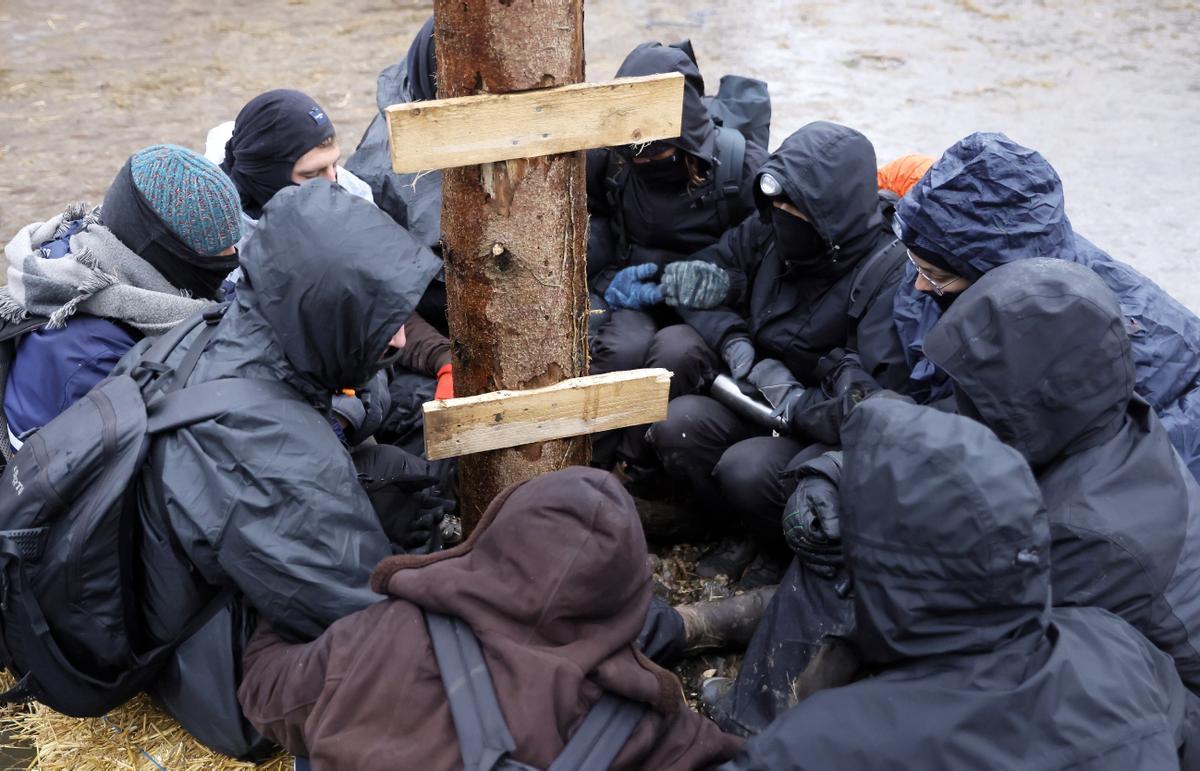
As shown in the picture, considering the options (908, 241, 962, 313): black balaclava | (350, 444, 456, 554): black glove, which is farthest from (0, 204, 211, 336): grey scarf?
(908, 241, 962, 313): black balaclava

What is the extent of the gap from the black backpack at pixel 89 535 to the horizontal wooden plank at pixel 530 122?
2.39 feet

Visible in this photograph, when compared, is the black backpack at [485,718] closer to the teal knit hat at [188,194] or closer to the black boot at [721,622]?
the black boot at [721,622]

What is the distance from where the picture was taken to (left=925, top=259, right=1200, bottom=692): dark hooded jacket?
2377 millimetres

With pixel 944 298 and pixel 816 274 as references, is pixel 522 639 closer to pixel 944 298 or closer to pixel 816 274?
pixel 944 298

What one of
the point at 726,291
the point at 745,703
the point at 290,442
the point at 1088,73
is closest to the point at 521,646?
the point at 290,442

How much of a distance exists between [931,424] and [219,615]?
6.08 feet

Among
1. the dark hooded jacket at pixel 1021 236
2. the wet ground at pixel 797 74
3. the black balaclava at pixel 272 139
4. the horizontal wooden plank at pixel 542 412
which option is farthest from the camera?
the wet ground at pixel 797 74

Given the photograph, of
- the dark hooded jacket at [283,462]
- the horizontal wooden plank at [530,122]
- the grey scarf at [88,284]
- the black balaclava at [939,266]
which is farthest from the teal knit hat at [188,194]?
the black balaclava at [939,266]

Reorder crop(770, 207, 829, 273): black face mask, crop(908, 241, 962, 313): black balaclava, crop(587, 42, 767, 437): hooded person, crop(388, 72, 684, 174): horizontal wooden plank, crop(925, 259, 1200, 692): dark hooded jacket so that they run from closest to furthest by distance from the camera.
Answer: crop(925, 259, 1200, 692): dark hooded jacket
crop(388, 72, 684, 174): horizontal wooden plank
crop(908, 241, 962, 313): black balaclava
crop(770, 207, 829, 273): black face mask
crop(587, 42, 767, 437): hooded person

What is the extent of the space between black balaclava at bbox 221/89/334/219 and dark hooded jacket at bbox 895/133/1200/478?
2.33 m

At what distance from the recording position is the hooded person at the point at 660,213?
411 cm

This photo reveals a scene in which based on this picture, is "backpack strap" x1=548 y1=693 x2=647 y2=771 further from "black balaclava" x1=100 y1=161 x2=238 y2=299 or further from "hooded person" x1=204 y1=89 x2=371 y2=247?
"hooded person" x1=204 y1=89 x2=371 y2=247

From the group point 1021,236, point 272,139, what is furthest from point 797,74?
point 1021,236

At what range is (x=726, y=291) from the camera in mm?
4168
